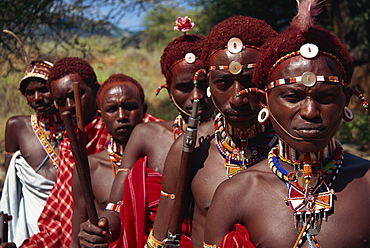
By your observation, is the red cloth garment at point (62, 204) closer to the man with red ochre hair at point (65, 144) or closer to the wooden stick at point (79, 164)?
the man with red ochre hair at point (65, 144)

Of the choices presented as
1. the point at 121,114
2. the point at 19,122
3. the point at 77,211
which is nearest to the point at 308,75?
the point at 121,114

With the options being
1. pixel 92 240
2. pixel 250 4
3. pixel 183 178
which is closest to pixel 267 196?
pixel 183 178

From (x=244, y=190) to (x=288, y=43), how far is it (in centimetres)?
64

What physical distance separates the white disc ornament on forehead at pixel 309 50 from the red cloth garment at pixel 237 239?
758 millimetres

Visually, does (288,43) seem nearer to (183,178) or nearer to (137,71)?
(183,178)

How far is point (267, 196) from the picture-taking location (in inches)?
94.3

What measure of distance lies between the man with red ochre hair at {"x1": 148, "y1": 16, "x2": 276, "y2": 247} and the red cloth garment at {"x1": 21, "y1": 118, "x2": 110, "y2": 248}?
1.74 meters

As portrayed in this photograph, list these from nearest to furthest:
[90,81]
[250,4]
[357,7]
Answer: [90,81]
[250,4]
[357,7]

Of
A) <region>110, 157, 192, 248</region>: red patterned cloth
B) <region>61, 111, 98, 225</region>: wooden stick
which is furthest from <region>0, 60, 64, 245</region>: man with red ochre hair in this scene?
<region>61, 111, 98, 225</region>: wooden stick

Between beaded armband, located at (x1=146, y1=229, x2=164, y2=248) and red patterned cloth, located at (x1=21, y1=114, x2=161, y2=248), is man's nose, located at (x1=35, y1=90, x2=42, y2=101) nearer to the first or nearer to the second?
red patterned cloth, located at (x1=21, y1=114, x2=161, y2=248)

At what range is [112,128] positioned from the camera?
4.12 metres

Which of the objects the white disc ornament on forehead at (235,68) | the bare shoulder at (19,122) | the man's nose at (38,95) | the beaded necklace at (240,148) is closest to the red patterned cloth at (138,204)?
the beaded necklace at (240,148)

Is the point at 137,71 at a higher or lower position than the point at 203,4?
lower

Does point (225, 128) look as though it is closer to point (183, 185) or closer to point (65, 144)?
point (183, 185)
